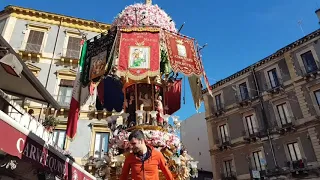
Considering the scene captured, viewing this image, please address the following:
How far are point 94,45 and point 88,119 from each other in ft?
33.6

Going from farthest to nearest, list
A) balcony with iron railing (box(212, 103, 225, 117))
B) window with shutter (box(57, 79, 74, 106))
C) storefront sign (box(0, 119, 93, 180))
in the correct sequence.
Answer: balcony with iron railing (box(212, 103, 225, 117)), window with shutter (box(57, 79, 74, 106)), storefront sign (box(0, 119, 93, 180))

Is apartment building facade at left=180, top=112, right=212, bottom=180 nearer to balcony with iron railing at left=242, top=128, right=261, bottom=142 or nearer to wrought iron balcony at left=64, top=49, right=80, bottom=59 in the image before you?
balcony with iron railing at left=242, top=128, right=261, bottom=142

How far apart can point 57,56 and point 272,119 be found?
21.3 meters

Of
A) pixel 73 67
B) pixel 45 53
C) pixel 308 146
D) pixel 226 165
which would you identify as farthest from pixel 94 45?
pixel 226 165

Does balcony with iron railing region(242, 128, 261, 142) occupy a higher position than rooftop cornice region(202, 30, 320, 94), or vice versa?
rooftop cornice region(202, 30, 320, 94)

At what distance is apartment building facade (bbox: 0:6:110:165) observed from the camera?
58.2 feet

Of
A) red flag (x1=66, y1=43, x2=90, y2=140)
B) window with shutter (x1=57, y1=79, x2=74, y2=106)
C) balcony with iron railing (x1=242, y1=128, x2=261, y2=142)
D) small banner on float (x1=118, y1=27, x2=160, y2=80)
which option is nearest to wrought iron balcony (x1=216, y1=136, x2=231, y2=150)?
balcony with iron railing (x1=242, y1=128, x2=261, y2=142)

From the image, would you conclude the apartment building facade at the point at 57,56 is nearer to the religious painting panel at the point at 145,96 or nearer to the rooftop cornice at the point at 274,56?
the religious painting panel at the point at 145,96

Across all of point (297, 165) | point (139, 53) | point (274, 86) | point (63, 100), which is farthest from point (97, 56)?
point (274, 86)

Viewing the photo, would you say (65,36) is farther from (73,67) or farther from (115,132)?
(115,132)

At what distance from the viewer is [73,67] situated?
20312mm

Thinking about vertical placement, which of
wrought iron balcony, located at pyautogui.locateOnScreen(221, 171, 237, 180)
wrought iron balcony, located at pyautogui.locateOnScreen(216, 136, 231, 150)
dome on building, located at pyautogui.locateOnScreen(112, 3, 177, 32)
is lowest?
wrought iron balcony, located at pyautogui.locateOnScreen(221, 171, 237, 180)

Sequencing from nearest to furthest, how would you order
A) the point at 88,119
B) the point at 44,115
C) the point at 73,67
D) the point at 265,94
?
1. the point at 44,115
2. the point at 88,119
3. the point at 73,67
4. the point at 265,94

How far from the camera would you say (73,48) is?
2125cm
